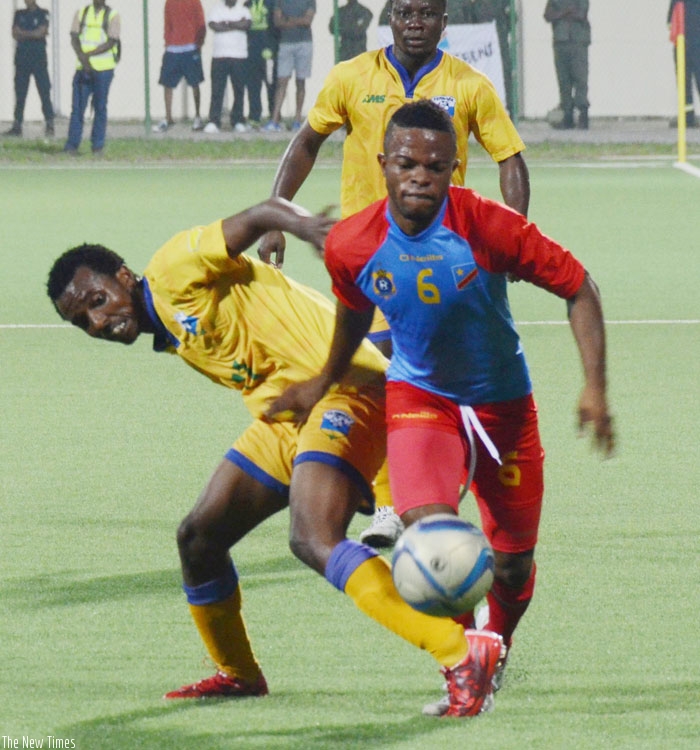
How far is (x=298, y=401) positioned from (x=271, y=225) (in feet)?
1.88

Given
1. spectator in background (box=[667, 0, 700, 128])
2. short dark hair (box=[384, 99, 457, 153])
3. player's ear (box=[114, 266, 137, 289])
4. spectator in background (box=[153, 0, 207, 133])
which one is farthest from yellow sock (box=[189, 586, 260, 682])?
spectator in background (box=[153, 0, 207, 133])

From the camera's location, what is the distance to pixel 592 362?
5.12 metres

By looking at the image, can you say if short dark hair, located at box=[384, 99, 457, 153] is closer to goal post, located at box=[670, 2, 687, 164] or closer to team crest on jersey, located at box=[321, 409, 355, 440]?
team crest on jersey, located at box=[321, 409, 355, 440]

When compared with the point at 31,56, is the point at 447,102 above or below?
below

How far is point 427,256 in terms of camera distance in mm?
5164

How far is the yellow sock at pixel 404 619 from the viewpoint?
4980 millimetres

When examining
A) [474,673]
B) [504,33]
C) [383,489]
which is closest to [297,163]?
[383,489]

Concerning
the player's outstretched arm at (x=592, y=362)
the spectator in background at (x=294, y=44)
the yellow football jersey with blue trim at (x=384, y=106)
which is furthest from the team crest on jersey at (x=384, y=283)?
the spectator in background at (x=294, y=44)

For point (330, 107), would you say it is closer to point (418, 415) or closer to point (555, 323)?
point (418, 415)

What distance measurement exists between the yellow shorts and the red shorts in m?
0.14

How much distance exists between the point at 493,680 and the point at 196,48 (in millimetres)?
24786

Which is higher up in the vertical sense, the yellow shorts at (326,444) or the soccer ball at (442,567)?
the yellow shorts at (326,444)

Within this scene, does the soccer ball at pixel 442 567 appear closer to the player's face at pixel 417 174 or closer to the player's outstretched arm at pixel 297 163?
the player's face at pixel 417 174

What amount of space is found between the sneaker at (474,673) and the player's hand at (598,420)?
0.61 meters
